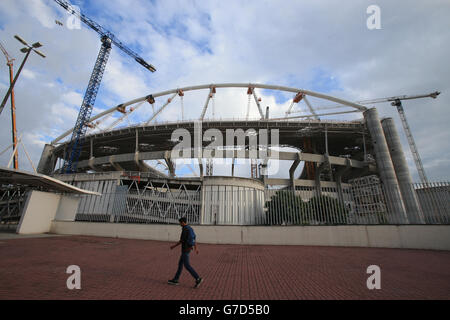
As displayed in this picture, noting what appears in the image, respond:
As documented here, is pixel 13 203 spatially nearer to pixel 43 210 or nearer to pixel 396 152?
pixel 43 210

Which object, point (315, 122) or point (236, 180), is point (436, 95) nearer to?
point (315, 122)

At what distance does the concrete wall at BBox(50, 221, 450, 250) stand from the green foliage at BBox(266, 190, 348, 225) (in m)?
0.37

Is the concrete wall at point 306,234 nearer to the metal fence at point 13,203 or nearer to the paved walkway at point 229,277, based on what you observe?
the paved walkway at point 229,277

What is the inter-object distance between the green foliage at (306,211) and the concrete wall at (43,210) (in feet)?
44.0

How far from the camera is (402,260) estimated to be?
20.7 feet

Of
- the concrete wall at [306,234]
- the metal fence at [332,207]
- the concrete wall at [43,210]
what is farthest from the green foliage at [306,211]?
the concrete wall at [43,210]

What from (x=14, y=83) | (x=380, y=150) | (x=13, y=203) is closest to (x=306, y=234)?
(x=14, y=83)

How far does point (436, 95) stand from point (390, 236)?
255ft

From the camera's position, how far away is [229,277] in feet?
15.3

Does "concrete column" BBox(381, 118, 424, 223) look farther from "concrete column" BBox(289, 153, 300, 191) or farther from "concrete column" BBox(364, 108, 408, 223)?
"concrete column" BBox(289, 153, 300, 191)

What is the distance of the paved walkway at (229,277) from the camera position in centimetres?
351

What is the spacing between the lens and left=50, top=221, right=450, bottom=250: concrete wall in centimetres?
830

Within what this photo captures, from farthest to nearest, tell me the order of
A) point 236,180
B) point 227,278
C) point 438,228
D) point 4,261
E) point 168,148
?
point 168,148
point 236,180
point 438,228
point 4,261
point 227,278
